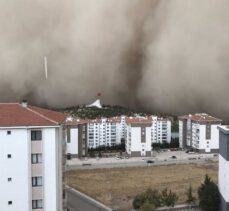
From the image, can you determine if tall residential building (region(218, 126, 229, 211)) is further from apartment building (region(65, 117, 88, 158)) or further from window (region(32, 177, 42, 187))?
apartment building (region(65, 117, 88, 158))

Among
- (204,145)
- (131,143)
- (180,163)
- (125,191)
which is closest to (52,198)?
(125,191)

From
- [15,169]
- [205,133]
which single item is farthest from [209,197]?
[205,133]

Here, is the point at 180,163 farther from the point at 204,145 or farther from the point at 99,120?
the point at 99,120

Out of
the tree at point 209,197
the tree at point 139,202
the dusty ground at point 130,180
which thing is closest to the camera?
the tree at point 209,197

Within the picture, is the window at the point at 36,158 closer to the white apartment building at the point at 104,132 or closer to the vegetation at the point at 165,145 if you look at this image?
the white apartment building at the point at 104,132

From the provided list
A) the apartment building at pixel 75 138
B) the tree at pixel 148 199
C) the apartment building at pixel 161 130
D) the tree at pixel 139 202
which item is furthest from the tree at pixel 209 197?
the apartment building at pixel 161 130
